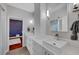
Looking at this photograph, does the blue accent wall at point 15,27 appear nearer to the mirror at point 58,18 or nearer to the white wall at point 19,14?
the white wall at point 19,14

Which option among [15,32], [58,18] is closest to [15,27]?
[15,32]

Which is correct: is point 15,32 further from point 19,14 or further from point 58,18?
point 58,18

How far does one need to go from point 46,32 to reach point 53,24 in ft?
1.29

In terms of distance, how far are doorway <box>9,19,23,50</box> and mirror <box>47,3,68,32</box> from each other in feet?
2.58

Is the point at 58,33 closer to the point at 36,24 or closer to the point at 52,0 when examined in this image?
the point at 52,0

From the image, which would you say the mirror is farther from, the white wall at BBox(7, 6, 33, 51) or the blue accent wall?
the blue accent wall

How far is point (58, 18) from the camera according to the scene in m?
1.73

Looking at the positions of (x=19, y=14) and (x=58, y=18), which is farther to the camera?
(x=19, y=14)

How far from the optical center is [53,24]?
6.33ft

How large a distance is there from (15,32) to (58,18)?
1.08 m

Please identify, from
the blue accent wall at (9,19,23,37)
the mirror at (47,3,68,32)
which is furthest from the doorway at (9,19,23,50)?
the mirror at (47,3,68,32)

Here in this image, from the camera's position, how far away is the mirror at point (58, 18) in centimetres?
153

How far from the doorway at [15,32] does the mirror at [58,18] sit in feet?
2.58
